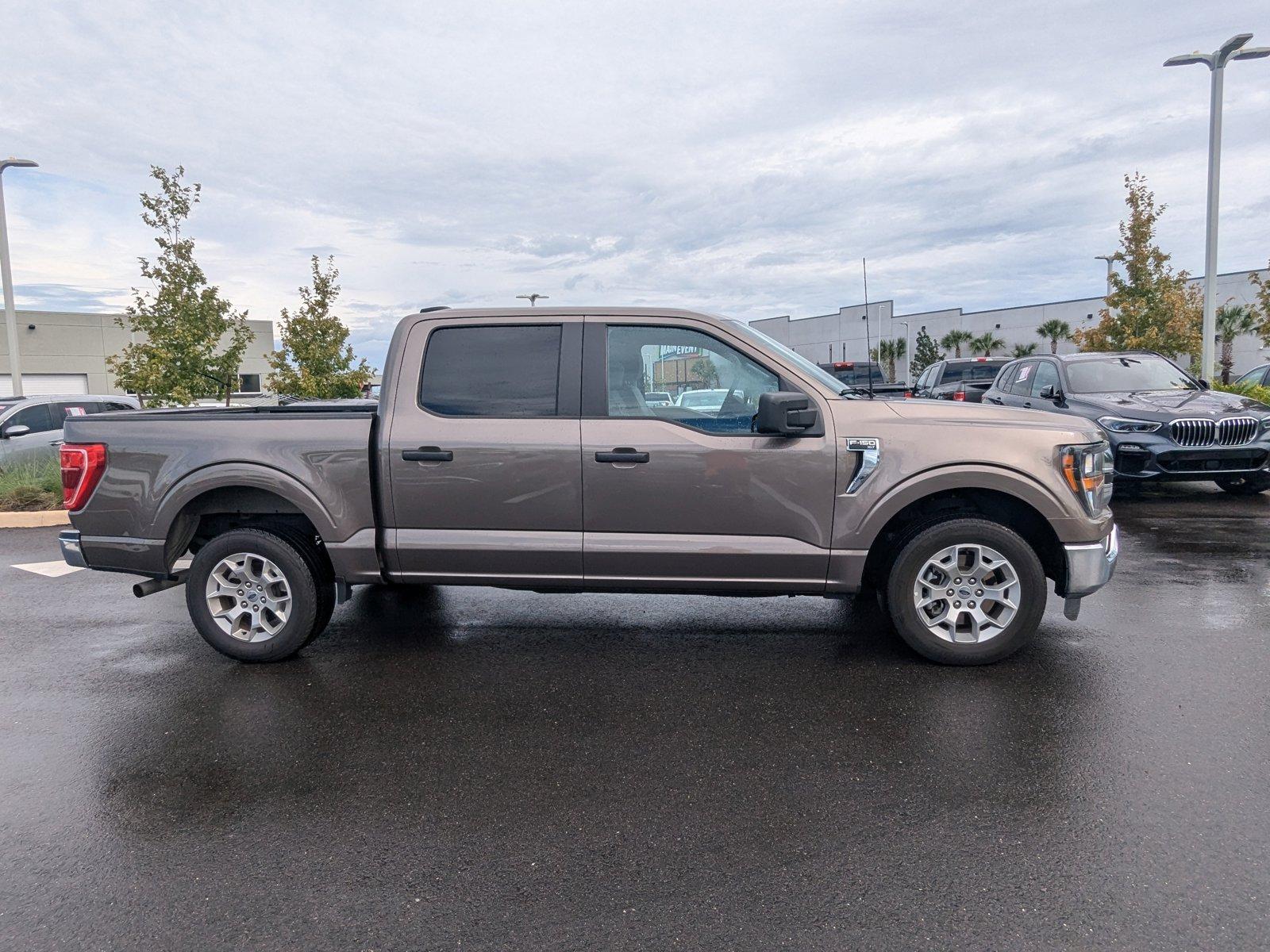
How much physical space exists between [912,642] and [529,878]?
2673 mm

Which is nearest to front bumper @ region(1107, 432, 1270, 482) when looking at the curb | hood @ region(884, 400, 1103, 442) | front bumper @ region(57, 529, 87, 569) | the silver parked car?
hood @ region(884, 400, 1103, 442)

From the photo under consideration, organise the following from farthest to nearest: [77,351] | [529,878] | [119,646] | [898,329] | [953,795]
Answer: [898,329] < [77,351] < [119,646] < [953,795] < [529,878]

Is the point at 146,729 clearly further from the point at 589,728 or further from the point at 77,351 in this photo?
the point at 77,351

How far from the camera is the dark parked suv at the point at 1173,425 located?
9664 mm

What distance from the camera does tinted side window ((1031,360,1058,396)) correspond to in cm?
1155

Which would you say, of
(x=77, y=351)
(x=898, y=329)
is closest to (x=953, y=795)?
(x=77, y=351)

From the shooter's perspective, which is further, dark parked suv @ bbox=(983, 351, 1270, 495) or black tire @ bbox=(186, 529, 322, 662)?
dark parked suv @ bbox=(983, 351, 1270, 495)

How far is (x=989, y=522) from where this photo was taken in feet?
15.2

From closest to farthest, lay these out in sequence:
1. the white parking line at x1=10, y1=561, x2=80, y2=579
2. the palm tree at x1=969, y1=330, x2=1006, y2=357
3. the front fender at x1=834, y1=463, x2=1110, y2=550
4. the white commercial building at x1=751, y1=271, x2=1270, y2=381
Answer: the front fender at x1=834, y1=463, x2=1110, y2=550, the white parking line at x1=10, y1=561, x2=80, y2=579, the white commercial building at x1=751, y1=271, x2=1270, y2=381, the palm tree at x1=969, y1=330, x2=1006, y2=357

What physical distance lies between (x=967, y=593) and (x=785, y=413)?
1449 millimetres

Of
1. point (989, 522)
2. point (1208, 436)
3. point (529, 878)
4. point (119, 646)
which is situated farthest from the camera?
point (1208, 436)

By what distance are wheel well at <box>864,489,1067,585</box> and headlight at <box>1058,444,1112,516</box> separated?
24 cm

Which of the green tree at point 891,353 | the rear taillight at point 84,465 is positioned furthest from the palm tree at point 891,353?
the rear taillight at point 84,465

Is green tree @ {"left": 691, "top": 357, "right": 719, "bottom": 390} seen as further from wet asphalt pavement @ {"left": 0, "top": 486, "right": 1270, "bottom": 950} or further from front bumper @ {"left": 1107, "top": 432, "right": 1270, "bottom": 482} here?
front bumper @ {"left": 1107, "top": 432, "right": 1270, "bottom": 482}
